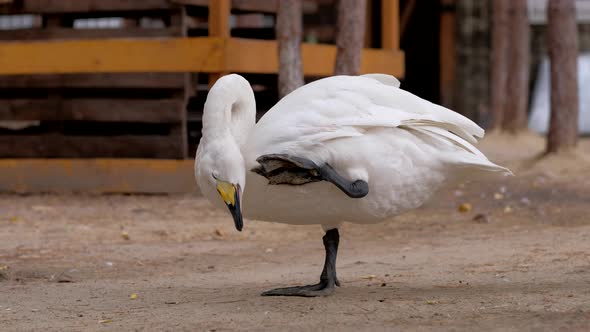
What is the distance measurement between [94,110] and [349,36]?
3.01 m

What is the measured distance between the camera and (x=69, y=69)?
10977 mm

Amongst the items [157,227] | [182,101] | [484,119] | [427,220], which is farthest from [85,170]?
[484,119]

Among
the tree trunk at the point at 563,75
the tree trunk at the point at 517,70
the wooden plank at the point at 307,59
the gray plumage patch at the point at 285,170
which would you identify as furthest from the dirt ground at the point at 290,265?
the tree trunk at the point at 517,70

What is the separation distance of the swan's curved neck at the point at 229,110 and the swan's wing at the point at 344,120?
0.07 m

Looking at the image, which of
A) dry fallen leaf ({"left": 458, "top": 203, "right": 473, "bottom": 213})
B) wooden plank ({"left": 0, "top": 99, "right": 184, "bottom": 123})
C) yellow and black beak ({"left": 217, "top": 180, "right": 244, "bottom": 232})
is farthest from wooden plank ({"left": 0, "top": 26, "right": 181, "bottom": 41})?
yellow and black beak ({"left": 217, "top": 180, "right": 244, "bottom": 232})

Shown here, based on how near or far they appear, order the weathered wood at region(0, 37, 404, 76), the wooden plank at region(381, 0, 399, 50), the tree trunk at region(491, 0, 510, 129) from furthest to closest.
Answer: the tree trunk at region(491, 0, 510, 129), the wooden plank at region(381, 0, 399, 50), the weathered wood at region(0, 37, 404, 76)

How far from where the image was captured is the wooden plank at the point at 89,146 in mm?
11000

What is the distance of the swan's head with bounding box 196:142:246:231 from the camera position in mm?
4898

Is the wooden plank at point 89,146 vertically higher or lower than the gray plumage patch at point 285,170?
lower

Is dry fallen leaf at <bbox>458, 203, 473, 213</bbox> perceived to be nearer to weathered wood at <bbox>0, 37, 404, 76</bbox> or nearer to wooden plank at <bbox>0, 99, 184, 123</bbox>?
weathered wood at <bbox>0, 37, 404, 76</bbox>

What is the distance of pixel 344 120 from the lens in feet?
17.1

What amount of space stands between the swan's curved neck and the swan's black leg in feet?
2.43

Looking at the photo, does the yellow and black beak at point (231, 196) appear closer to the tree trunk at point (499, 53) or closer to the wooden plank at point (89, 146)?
the wooden plank at point (89, 146)

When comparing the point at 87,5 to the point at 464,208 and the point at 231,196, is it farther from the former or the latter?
the point at 231,196
